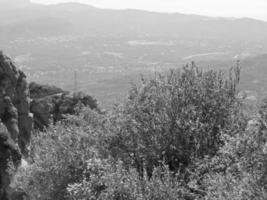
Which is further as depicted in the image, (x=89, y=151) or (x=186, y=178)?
(x=89, y=151)

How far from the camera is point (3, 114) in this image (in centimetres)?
5325

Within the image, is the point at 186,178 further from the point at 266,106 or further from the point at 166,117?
the point at 266,106

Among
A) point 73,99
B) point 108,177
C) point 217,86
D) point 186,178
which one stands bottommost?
point 73,99

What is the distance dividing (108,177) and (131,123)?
6.83 metres

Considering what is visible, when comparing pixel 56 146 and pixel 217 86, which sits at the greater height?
pixel 217 86

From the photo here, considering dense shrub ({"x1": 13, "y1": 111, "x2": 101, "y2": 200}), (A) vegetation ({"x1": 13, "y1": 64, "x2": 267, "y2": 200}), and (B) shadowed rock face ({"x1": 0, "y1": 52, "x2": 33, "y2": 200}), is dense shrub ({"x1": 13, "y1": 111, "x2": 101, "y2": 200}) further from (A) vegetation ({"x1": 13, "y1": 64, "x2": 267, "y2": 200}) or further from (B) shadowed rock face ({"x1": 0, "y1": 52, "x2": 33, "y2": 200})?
(B) shadowed rock face ({"x1": 0, "y1": 52, "x2": 33, "y2": 200})

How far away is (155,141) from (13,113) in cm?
3482

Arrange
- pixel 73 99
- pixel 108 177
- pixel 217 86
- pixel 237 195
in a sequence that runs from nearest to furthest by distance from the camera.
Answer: pixel 237 195
pixel 108 177
pixel 217 86
pixel 73 99

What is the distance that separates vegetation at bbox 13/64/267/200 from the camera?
63.7 ft

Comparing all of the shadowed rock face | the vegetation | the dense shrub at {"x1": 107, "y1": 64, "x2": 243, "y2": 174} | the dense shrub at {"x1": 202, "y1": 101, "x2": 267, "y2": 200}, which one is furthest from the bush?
the shadowed rock face

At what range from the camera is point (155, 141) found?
22.5 metres

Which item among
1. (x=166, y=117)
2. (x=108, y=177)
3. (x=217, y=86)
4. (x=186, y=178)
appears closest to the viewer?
(x=108, y=177)

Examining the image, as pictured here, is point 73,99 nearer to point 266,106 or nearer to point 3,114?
point 3,114

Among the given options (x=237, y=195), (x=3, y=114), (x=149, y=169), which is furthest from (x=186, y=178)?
(x=3, y=114)
